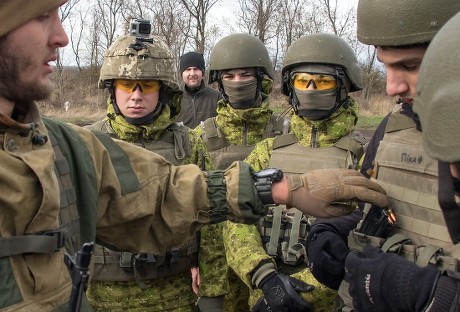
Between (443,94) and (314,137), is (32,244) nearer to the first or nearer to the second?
(443,94)

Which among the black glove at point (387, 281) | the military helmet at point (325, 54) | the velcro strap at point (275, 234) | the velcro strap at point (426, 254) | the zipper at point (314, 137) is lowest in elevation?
the velcro strap at point (275, 234)

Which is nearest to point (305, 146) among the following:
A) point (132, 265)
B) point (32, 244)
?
point (132, 265)

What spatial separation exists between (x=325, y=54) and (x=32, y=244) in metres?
2.67

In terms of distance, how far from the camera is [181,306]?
11.6ft

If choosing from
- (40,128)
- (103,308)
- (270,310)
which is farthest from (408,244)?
(103,308)

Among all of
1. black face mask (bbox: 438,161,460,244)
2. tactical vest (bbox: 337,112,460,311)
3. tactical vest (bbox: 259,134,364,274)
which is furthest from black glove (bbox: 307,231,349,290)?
black face mask (bbox: 438,161,460,244)

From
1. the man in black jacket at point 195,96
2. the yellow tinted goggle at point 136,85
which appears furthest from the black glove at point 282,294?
the man in black jacket at point 195,96

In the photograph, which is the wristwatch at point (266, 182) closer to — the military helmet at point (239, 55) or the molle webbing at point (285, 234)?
the molle webbing at point (285, 234)

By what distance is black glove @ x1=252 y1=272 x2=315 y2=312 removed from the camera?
297cm

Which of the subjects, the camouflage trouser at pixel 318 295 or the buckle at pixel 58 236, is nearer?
the buckle at pixel 58 236

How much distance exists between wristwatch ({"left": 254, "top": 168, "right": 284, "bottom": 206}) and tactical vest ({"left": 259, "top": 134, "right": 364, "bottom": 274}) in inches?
39.5

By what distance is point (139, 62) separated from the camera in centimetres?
376

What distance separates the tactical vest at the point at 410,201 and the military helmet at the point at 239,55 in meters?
2.66

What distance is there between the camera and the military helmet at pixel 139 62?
12.3ft
